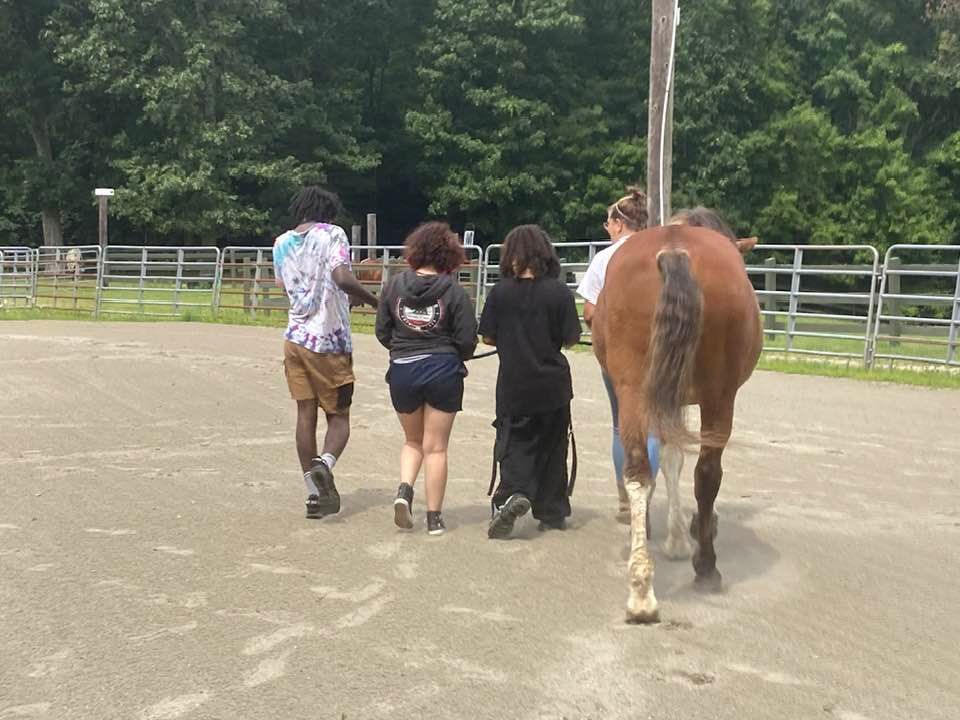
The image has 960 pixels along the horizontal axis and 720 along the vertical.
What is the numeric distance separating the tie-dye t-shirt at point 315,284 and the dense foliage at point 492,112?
28.8 meters

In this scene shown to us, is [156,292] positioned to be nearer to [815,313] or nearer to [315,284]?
[815,313]

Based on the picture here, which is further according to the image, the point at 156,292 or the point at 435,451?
the point at 156,292

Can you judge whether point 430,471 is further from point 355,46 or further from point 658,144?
point 355,46

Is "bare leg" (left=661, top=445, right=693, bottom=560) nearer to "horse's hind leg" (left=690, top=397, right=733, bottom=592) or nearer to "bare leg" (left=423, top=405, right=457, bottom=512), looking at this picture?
"horse's hind leg" (left=690, top=397, right=733, bottom=592)

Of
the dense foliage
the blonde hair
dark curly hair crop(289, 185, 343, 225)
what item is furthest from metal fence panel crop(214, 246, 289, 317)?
the blonde hair

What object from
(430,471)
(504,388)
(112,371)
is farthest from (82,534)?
(112,371)

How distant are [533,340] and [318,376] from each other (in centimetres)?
124

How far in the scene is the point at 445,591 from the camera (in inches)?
179

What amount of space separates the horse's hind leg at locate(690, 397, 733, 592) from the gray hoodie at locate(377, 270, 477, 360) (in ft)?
4.58

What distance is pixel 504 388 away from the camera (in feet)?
18.4

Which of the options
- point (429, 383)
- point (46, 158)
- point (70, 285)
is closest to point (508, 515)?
point (429, 383)

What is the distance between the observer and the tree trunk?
3797cm

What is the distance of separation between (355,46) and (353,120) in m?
3.49

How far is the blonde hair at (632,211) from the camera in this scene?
19.2ft
